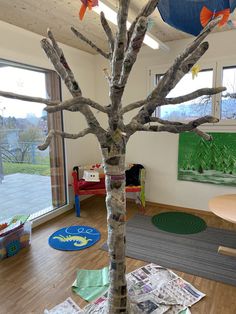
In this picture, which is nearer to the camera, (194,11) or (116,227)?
(194,11)

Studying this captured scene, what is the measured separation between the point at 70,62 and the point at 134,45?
2.95 metres

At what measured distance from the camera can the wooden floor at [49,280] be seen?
5.73ft

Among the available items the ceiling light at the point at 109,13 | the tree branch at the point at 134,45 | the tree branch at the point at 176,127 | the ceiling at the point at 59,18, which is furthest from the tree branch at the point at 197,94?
the ceiling at the point at 59,18

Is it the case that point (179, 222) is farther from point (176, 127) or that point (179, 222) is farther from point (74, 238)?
point (176, 127)

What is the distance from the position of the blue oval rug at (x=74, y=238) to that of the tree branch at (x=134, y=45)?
2.08 m

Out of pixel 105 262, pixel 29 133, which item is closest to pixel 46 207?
pixel 29 133

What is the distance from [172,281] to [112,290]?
0.73 meters

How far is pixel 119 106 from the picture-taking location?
3.87 feet

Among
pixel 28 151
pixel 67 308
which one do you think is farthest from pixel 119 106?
pixel 28 151

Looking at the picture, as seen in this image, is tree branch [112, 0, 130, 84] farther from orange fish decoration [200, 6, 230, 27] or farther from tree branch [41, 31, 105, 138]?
orange fish decoration [200, 6, 230, 27]

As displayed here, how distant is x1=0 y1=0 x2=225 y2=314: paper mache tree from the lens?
96 centimetres

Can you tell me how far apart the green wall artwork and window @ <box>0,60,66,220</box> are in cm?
186

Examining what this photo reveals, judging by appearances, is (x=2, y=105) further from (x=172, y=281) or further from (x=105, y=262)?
(x=172, y=281)

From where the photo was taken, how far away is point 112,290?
1.49 m
